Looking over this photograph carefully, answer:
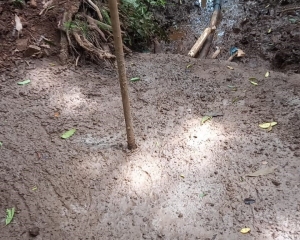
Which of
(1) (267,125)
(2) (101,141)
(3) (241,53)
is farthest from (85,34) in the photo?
(1) (267,125)

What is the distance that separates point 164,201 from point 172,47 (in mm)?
3757

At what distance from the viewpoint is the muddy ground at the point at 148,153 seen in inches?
96.6

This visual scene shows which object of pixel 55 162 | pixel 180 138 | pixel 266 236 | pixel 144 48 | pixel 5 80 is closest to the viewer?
pixel 266 236

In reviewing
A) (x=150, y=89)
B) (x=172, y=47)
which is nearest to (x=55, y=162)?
(x=150, y=89)

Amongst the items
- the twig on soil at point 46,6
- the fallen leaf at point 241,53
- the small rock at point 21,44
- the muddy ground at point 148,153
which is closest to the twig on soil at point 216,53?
the fallen leaf at point 241,53

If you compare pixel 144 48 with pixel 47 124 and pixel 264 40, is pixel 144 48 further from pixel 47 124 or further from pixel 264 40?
pixel 47 124

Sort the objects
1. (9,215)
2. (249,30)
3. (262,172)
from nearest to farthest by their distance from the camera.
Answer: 1. (9,215)
2. (262,172)
3. (249,30)

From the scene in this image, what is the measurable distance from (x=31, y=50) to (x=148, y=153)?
2.16 metres

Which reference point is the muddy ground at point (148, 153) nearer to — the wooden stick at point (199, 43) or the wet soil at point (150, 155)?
the wet soil at point (150, 155)

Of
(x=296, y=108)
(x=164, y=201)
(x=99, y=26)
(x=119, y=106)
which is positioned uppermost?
(x=99, y=26)

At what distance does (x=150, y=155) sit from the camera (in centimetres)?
303

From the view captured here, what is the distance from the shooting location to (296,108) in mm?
3277

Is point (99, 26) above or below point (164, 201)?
above

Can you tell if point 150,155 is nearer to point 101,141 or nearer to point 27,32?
point 101,141
